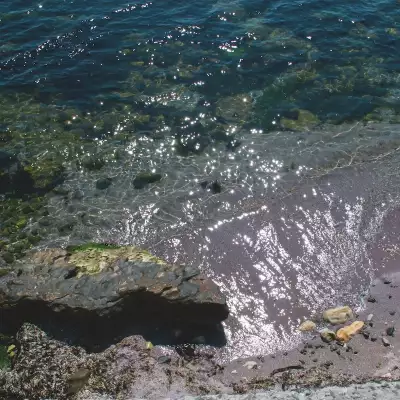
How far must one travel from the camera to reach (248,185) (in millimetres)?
13719

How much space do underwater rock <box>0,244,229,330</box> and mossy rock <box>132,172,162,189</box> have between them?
3606 millimetres

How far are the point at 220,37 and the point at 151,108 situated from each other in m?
5.21

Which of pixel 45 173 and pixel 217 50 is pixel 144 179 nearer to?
pixel 45 173

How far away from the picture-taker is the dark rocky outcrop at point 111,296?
31.7 ft

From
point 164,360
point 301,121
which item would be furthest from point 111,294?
point 301,121

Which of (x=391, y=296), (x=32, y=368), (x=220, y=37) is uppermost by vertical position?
(x=220, y=37)

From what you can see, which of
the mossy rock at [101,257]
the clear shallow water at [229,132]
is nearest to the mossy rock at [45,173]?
the clear shallow water at [229,132]

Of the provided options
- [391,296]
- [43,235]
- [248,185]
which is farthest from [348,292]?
[43,235]

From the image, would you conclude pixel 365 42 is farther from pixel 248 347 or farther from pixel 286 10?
pixel 248 347

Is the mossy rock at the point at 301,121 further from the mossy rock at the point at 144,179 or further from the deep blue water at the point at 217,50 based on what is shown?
the mossy rock at the point at 144,179

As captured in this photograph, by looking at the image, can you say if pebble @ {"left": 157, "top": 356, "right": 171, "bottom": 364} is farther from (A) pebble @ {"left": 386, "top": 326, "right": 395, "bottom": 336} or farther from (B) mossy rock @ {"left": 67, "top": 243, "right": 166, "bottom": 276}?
(A) pebble @ {"left": 386, "top": 326, "right": 395, "bottom": 336}

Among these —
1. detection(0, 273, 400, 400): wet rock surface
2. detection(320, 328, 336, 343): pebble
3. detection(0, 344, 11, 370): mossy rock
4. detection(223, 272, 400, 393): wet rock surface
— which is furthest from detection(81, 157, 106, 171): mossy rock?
detection(320, 328, 336, 343): pebble

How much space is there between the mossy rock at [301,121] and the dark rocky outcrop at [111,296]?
7.38 m

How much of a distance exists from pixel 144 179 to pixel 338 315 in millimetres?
6585
